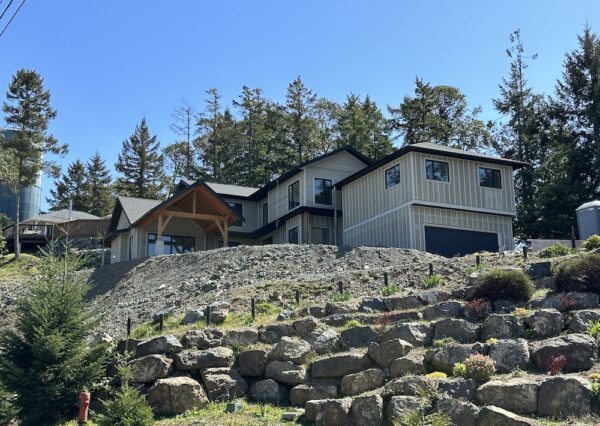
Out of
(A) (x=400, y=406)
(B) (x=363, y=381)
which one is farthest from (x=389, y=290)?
(A) (x=400, y=406)

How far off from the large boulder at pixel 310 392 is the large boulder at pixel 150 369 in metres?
3.30

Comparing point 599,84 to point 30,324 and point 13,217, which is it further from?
point 13,217

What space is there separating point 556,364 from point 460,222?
63.8ft

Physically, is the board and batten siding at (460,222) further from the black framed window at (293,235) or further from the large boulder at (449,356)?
the large boulder at (449,356)

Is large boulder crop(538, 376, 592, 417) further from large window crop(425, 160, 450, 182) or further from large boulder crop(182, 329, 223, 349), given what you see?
large window crop(425, 160, 450, 182)

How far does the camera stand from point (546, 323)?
17.2 meters

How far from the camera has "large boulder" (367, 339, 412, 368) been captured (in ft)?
56.3

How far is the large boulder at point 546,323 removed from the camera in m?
17.1

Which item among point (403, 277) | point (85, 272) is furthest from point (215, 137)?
point (403, 277)

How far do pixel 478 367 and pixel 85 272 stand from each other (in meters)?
23.0

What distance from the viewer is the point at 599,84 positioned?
47.8 metres

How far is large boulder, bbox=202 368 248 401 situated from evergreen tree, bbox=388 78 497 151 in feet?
130

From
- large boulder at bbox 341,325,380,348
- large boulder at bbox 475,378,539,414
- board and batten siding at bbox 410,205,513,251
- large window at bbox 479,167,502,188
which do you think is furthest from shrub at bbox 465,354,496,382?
large window at bbox 479,167,502,188

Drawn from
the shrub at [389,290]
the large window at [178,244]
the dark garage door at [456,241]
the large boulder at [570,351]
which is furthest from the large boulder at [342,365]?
the large window at [178,244]
